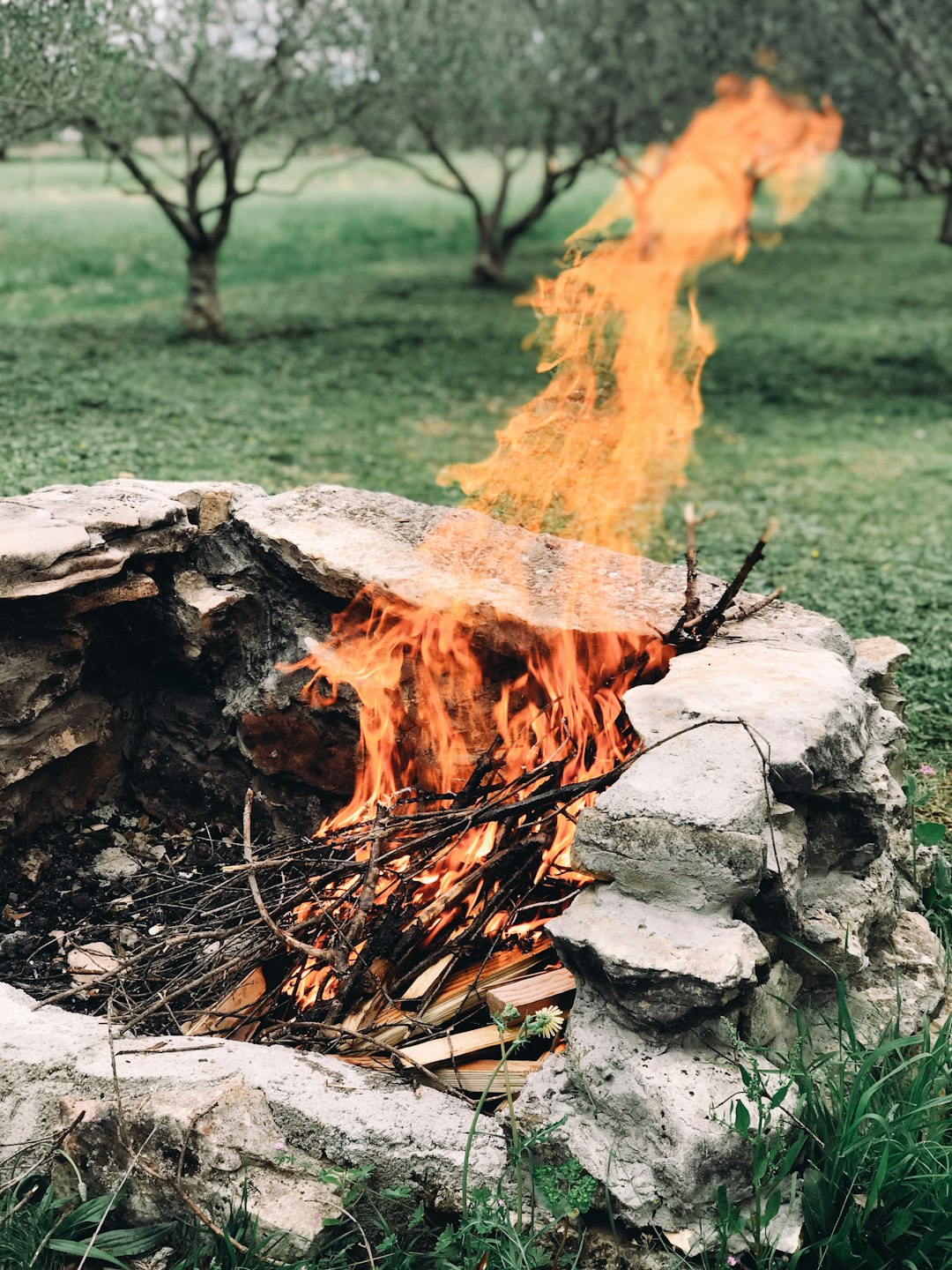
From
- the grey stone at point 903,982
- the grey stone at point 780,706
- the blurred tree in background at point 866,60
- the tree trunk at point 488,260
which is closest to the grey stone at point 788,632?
the grey stone at point 780,706

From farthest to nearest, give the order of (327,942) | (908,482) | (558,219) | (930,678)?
(558,219), (908,482), (930,678), (327,942)

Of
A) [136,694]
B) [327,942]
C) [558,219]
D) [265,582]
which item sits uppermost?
[558,219]

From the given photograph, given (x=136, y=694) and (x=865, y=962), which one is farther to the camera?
(x=136, y=694)

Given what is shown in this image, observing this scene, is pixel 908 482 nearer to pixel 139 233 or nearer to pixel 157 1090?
pixel 157 1090

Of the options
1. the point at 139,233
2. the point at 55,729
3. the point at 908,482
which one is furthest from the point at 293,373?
the point at 139,233

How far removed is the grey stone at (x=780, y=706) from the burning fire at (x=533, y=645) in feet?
1.19

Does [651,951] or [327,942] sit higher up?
[651,951]

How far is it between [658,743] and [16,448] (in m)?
7.77

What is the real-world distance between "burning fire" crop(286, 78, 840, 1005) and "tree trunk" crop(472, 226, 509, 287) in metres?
16.6

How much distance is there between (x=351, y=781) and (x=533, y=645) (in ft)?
3.28

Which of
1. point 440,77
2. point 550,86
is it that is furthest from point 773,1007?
point 550,86

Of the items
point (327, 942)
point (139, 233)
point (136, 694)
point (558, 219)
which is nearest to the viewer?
point (327, 942)

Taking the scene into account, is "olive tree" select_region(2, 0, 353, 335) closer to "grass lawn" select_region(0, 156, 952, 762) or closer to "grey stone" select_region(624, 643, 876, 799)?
"grass lawn" select_region(0, 156, 952, 762)

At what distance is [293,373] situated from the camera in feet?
46.5
